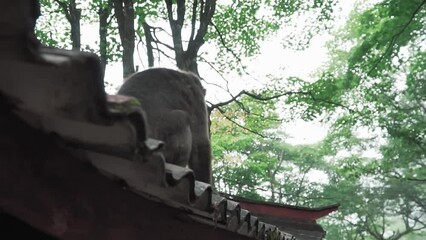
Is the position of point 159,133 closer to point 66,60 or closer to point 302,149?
point 66,60

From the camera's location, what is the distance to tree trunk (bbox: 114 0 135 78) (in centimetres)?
1050

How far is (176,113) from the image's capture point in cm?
435

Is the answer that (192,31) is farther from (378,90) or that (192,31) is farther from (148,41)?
(378,90)

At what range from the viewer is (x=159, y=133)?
4.09 meters

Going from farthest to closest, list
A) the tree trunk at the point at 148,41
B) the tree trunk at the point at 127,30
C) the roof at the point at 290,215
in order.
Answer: the tree trunk at the point at 148,41 → the tree trunk at the point at 127,30 → the roof at the point at 290,215

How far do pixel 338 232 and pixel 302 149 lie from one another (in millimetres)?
6829

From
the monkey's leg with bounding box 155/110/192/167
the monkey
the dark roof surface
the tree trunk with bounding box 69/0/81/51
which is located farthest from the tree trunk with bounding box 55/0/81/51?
the dark roof surface

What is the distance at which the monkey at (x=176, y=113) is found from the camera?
4133mm

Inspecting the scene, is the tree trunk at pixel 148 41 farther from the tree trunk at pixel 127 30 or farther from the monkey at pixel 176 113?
the monkey at pixel 176 113

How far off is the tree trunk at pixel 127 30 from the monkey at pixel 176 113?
5.54m

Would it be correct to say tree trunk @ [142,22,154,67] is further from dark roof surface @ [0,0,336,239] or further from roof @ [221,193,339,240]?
dark roof surface @ [0,0,336,239]

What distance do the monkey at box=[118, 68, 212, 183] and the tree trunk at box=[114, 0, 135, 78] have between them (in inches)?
218

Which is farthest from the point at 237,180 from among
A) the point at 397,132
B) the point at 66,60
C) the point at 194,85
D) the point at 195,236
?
the point at 66,60

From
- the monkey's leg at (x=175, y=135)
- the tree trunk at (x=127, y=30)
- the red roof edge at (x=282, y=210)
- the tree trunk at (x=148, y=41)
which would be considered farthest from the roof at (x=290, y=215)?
the monkey's leg at (x=175, y=135)
